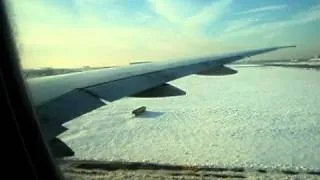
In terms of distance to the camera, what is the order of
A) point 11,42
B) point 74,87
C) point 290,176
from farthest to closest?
point 290,176 < point 74,87 < point 11,42

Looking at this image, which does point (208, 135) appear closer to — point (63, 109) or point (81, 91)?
point (81, 91)

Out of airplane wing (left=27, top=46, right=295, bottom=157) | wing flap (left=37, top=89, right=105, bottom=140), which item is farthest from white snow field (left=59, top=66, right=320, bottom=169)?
wing flap (left=37, top=89, right=105, bottom=140)

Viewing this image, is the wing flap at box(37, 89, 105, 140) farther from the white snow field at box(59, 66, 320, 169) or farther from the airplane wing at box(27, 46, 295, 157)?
the white snow field at box(59, 66, 320, 169)

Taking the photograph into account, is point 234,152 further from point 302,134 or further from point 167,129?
point 167,129

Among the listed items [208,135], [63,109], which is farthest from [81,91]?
[208,135]

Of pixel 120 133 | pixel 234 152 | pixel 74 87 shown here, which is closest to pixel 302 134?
pixel 234 152

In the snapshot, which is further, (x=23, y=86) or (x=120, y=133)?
(x=120, y=133)

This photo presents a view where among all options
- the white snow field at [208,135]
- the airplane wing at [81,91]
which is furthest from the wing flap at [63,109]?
the white snow field at [208,135]
